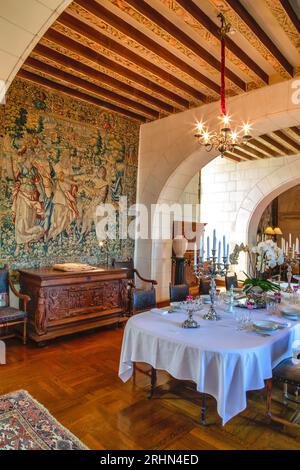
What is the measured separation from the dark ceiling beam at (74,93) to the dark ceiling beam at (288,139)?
300cm

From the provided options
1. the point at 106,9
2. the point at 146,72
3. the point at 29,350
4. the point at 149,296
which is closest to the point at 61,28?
the point at 106,9

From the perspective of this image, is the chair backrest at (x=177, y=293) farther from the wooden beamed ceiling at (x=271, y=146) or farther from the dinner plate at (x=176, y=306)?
the wooden beamed ceiling at (x=271, y=146)

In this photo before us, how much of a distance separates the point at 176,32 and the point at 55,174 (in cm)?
262

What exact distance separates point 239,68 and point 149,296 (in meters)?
3.37

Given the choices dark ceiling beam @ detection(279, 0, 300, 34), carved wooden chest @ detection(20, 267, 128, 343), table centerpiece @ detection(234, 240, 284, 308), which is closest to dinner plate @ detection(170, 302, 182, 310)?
table centerpiece @ detection(234, 240, 284, 308)

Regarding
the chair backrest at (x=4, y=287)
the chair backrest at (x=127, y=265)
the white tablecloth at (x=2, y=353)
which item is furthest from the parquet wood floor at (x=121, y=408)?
the chair backrest at (x=127, y=265)

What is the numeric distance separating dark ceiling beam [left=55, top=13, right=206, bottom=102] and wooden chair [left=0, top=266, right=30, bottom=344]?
3.12 meters

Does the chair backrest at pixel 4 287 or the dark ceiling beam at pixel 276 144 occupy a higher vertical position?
the dark ceiling beam at pixel 276 144

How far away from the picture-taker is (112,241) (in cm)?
565

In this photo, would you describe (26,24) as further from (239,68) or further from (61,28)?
(239,68)

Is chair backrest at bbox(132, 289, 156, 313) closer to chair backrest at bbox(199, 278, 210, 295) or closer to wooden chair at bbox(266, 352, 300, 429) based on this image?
chair backrest at bbox(199, 278, 210, 295)

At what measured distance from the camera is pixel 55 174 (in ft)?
15.7

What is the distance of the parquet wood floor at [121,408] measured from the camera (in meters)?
2.13

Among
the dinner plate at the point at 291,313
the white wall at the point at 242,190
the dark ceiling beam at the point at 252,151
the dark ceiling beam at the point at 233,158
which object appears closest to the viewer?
the dinner plate at the point at 291,313
